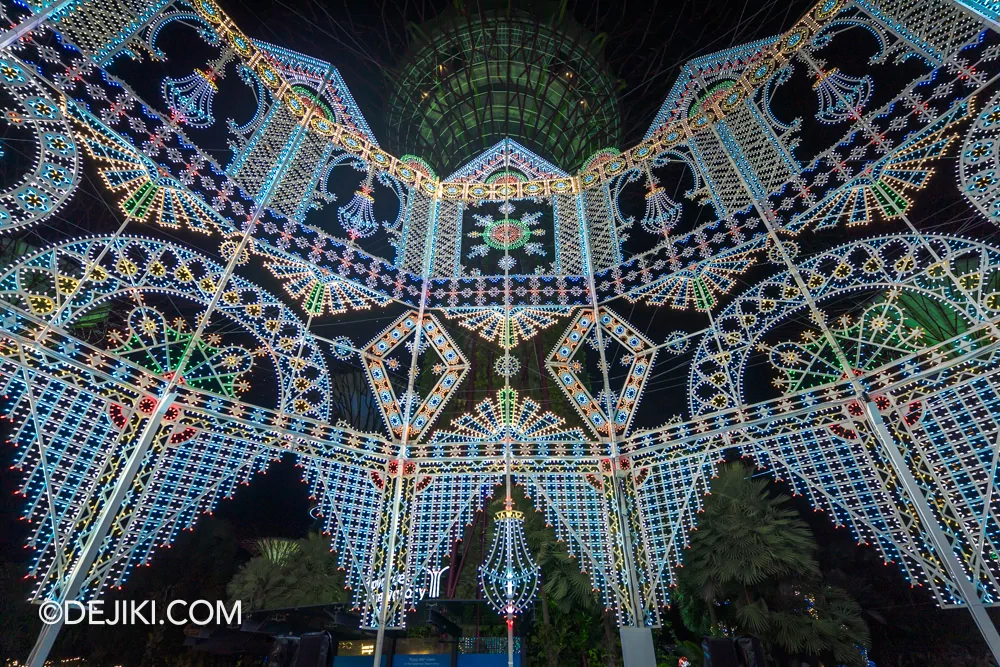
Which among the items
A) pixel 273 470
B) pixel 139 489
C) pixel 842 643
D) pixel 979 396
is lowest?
pixel 842 643

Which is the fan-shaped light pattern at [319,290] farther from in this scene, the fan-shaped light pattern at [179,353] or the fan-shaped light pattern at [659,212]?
the fan-shaped light pattern at [659,212]

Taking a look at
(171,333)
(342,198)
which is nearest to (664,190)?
(342,198)

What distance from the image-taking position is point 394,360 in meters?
9.46

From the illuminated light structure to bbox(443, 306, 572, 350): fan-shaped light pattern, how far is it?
0.16ft

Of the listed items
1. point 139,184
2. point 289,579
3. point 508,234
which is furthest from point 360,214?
point 289,579

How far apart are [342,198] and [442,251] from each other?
2.33m

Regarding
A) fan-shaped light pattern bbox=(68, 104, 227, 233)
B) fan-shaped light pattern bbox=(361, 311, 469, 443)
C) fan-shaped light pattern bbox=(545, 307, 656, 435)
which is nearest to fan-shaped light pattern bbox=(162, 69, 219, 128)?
fan-shaped light pattern bbox=(68, 104, 227, 233)

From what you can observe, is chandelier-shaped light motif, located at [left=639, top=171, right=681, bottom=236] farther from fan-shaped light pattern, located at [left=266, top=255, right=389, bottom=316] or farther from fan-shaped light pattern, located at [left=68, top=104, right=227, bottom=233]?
fan-shaped light pattern, located at [left=68, top=104, right=227, bottom=233]

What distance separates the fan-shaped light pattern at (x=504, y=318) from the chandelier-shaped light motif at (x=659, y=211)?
2.37 meters

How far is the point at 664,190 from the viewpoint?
10.1 m

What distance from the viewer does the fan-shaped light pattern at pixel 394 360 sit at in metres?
9.13

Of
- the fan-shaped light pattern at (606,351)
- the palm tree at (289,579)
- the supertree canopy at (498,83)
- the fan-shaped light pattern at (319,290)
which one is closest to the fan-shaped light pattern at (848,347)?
the fan-shaped light pattern at (606,351)

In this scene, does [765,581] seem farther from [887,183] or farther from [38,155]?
[38,155]

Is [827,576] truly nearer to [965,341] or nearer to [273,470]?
[965,341]
